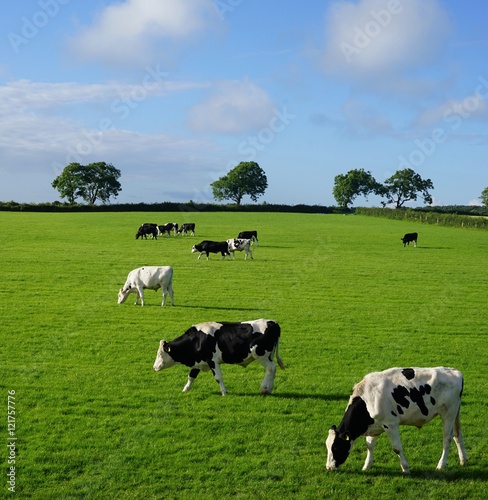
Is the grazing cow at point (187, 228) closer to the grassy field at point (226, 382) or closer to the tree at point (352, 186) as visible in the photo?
the grassy field at point (226, 382)

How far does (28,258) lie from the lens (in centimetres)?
3809

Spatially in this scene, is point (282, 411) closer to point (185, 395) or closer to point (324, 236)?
point (185, 395)

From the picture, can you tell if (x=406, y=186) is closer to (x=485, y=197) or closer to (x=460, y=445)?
(x=485, y=197)

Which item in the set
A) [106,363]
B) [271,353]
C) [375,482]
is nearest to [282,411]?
[271,353]

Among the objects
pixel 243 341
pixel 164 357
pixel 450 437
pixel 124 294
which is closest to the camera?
pixel 450 437

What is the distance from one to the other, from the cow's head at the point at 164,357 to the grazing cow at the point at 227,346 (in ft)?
0.08

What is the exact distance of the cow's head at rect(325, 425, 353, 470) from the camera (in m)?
8.98

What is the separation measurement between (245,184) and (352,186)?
31.8 metres

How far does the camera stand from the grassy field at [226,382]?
9.10 meters

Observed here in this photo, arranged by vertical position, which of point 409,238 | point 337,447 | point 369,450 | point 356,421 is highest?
point 409,238

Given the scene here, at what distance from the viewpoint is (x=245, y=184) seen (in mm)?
159500

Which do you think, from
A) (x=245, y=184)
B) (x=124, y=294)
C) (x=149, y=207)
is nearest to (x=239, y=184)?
(x=245, y=184)

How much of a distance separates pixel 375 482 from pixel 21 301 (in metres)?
18.6

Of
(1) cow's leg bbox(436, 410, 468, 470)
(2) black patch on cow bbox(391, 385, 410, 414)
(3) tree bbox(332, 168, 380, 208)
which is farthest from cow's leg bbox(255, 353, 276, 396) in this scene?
(3) tree bbox(332, 168, 380, 208)
